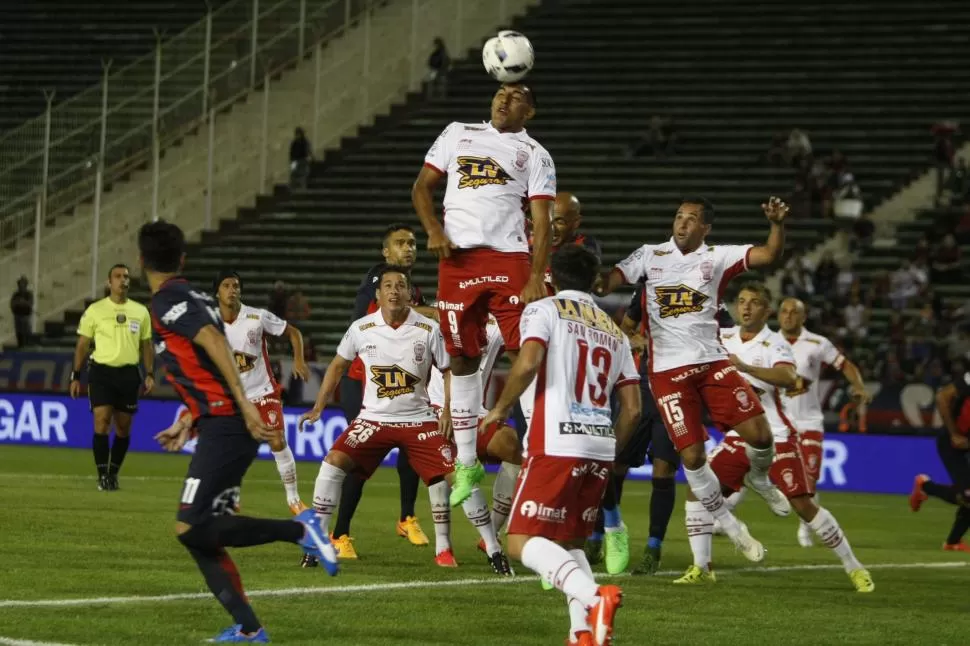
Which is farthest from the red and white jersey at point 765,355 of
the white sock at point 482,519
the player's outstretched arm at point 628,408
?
the player's outstretched arm at point 628,408

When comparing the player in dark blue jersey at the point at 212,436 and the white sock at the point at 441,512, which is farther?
the white sock at the point at 441,512

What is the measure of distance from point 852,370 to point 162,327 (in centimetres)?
1032

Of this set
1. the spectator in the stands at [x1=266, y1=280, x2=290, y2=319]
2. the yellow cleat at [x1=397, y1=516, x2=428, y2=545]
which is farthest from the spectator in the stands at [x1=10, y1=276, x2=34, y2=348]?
the yellow cleat at [x1=397, y1=516, x2=428, y2=545]

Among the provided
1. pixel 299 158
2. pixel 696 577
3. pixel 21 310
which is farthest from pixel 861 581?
pixel 299 158

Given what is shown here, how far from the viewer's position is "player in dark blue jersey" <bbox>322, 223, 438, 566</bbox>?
12.9 meters

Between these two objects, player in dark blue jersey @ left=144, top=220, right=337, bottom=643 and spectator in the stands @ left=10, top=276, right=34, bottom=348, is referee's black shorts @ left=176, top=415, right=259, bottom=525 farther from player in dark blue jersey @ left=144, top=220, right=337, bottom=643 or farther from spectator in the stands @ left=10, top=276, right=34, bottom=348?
spectator in the stands @ left=10, top=276, right=34, bottom=348

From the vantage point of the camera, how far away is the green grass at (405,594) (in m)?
8.95

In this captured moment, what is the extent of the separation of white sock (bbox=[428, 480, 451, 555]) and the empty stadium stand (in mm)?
20196

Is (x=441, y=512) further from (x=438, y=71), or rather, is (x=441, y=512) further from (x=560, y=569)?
(x=438, y=71)

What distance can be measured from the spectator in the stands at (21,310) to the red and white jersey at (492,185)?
2273 centimetres

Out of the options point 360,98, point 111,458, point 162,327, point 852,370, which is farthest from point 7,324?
point 162,327

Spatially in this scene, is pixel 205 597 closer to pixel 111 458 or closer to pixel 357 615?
pixel 357 615

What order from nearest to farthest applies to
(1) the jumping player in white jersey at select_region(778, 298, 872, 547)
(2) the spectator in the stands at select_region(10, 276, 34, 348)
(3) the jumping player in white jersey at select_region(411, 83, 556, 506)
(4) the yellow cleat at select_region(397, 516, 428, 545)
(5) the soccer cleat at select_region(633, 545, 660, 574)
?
(3) the jumping player in white jersey at select_region(411, 83, 556, 506) < (5) the soccer cleat at select_region(633, 545, 660, 574) < (4) the yellow cleat at select_region(397, 516, 428, 545) < (1) the jumping player in white jersey at select_region(778, 298, 872, 547) < (2) the spectator in the stands at select_region(10, 276, 34, 348)

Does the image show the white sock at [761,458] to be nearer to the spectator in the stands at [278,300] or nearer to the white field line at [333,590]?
the white field line at [333,590]
